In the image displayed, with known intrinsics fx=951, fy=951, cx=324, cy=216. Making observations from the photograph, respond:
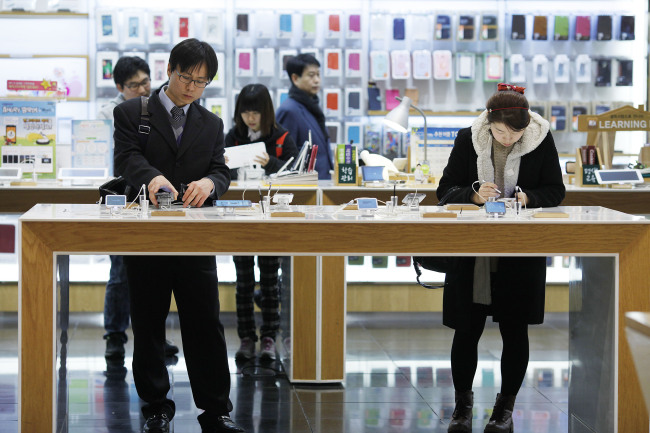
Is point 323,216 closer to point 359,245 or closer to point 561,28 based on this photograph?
point 359,245

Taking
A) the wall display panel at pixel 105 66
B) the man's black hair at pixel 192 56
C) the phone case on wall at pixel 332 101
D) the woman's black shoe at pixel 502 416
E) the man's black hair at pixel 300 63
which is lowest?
the woman's black shoe at pixel 502 416

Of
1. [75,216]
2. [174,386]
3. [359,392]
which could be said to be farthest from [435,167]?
[75,216]

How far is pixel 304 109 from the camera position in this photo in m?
5.80

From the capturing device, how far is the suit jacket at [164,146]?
11.2ft

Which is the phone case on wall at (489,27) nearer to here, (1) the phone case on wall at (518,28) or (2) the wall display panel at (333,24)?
(1) the phone case on wall at (518,28)

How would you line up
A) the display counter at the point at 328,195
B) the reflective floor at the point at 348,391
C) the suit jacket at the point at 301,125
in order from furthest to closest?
the suit jacket at the point at 301,125 → the display counter at the point at 328,195 → the reflective floor at the point at 348,391

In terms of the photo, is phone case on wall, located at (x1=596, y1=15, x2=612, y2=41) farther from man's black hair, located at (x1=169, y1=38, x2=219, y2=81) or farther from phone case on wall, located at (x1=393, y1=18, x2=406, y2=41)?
man's black hair, located at (x1=169, y1=38, x2=219, y2=81)

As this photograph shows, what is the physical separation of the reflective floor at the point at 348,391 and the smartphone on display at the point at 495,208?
0.99 metres

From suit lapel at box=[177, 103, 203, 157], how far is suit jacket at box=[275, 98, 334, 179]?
2.24 metres

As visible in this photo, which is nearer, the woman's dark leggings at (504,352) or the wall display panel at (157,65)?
the woman's dark leggings at (504,352)

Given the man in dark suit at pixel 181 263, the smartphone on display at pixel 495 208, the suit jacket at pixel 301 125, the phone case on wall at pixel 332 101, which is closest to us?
the smartphone on display at pixel 495 208

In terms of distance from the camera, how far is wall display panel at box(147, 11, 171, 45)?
7141 mm

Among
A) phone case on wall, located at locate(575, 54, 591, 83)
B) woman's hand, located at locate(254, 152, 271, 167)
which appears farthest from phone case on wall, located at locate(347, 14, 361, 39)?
woman's hand, located at locate(254, 152, 271, 167)

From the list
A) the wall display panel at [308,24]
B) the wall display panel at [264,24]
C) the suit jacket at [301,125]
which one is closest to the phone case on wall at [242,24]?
the wall display panel at [264,24]
